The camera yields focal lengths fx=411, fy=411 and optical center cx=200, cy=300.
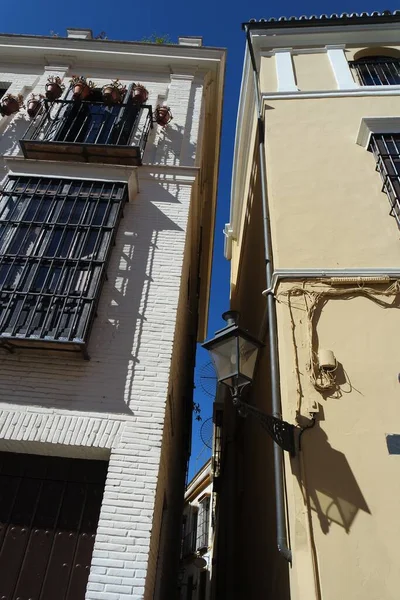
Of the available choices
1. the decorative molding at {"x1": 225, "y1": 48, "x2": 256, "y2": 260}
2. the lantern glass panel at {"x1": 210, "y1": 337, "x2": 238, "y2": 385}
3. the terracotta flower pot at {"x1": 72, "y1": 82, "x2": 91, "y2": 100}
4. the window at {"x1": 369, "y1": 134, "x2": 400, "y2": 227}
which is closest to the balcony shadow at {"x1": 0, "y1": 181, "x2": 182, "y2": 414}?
the lantern glass panel at {"x1": 210, "y1": 337, "x2": 238, "y2": 385}

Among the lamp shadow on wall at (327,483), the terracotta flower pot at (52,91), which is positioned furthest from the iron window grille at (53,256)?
the terracotta flower pot at (52,91)

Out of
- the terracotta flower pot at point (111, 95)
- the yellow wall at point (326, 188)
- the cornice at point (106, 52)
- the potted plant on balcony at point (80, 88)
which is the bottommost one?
the yellow wall at point (326, 188)

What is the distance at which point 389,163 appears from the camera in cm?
549

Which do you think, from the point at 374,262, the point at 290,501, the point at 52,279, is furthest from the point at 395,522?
the point at 52,279

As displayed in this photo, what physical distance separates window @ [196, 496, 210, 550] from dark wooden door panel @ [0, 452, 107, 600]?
14.9 metres

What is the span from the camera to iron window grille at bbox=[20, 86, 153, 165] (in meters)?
6.44

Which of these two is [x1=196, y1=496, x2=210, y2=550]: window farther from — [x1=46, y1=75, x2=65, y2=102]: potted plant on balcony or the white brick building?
[x1=46, y1=75, x2=65, y2=102]: potted plant on balcony

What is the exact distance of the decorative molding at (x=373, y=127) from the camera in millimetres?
5902

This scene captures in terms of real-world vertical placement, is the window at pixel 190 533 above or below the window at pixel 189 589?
above

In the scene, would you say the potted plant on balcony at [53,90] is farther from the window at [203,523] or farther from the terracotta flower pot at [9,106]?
the window at [203,523]

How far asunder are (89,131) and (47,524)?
20.6 feet

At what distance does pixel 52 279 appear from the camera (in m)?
4.95

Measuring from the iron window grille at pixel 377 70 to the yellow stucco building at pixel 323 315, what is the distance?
39mm

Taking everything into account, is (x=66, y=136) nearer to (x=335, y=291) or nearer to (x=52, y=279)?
(x=52, y=279)
